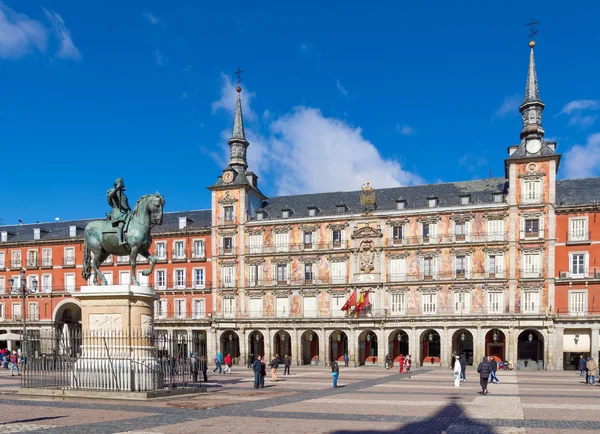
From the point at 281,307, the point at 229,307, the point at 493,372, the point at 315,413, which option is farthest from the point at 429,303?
the point at 315,413

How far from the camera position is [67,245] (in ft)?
230

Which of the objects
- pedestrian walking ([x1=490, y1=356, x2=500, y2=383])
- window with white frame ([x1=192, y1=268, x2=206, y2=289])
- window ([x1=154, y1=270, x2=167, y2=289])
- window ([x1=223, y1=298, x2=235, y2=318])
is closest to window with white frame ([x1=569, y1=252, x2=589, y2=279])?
pedestrian walking ([x1=490, y1=356, x2=500, y2=383])

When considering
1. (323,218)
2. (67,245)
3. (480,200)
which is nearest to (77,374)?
(323,218)

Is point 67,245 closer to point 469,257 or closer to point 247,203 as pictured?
point 247,203

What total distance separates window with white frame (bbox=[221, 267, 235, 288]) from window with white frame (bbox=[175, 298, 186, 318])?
560 cm

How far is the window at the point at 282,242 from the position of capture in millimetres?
62250

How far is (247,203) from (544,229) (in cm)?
2884

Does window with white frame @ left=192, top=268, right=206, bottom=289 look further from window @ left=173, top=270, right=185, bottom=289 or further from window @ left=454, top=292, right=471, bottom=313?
window @ left=454, top=292, right=471, bottom=313

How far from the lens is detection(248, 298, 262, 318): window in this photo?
2472 inches

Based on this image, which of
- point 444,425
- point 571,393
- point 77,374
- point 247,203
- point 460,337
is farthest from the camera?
point 247,203

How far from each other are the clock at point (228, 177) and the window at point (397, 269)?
18.8m

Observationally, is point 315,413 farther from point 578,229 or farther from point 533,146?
point 533,146

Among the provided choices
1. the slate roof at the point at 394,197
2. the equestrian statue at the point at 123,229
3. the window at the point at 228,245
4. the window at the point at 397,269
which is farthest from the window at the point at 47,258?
the equestrian statue at the point at 123,229

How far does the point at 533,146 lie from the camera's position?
5575 cm
